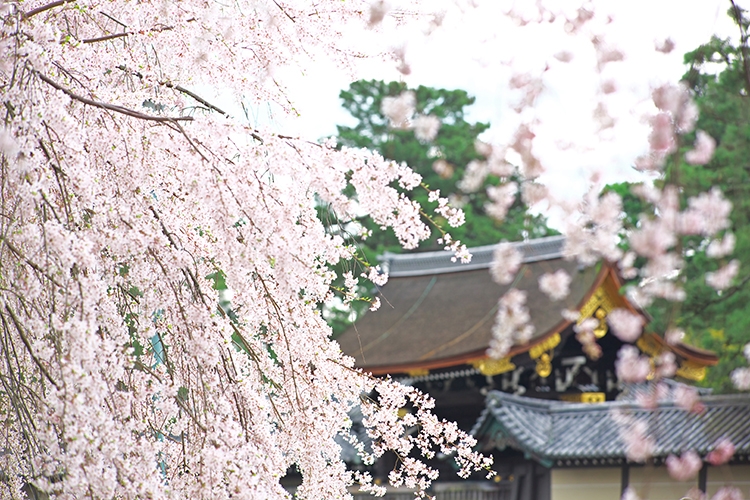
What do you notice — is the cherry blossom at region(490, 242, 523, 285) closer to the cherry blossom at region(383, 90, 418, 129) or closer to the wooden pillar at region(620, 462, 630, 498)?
the cherry blossom at region(383, 90, 418, 129)

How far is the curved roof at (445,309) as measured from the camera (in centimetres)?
1178

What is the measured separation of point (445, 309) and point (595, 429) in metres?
3.90

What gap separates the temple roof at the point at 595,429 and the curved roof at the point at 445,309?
961 mm

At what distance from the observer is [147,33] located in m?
4.22

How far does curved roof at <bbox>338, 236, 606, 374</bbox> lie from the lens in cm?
1178

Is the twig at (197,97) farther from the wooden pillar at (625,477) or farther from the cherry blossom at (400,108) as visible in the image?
the wooden pillar at (625,477)

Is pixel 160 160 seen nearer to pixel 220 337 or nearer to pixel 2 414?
pixel 220 337

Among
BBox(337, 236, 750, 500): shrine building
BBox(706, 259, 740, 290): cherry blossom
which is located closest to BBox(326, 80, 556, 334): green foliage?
BBox(337, 236, 750, 500): shrine building

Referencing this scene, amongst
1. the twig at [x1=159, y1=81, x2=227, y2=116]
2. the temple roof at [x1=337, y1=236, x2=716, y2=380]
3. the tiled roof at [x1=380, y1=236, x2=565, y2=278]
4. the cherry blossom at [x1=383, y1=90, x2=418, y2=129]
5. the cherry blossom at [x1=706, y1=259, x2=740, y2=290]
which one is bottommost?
the cherry blossom at [x1=706, y1=259, x2=740, y2=290]

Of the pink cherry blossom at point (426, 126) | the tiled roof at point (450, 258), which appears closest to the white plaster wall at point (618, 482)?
the tiled roof at point (450, 258)

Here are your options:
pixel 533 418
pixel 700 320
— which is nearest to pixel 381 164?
pixel 533 418

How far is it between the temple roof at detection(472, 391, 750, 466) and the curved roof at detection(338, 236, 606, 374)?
96 centimetres

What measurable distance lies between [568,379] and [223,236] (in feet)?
31.4

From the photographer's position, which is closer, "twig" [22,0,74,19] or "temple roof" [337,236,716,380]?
"twig" [22,0,74,19]
